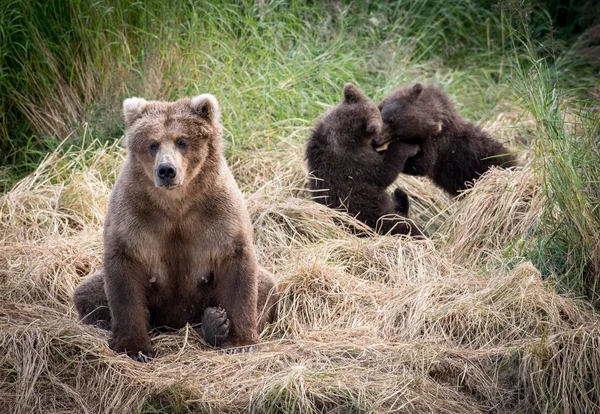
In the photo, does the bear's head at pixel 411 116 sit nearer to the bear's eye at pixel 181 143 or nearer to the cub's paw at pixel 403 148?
the cub's paw at pixel 403 148

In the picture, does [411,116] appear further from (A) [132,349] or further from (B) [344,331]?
(A) [132,349]

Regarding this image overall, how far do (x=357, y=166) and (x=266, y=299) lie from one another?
5.68 ft

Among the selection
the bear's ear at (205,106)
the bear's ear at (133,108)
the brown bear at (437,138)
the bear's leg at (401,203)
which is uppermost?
the bear's ear at (205,106)

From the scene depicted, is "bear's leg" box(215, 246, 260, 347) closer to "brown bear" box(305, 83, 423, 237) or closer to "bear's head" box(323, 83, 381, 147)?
"brown bear" box(305, 83, 423, 237)

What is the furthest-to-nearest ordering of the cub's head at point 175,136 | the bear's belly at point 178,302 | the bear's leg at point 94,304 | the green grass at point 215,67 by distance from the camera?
the green grass at point 215,67 → the bear's leg at point 94,304 → the bear's belly at point 178,302 → the cub's head at point 175,136

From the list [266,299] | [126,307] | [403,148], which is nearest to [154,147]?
[126,307]

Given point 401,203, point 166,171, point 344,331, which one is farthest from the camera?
point 401,203

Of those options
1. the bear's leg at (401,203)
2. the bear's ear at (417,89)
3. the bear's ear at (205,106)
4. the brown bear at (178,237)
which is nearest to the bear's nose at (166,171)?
the brown bear at (178,237)

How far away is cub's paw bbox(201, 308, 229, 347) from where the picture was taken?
16.2 feet

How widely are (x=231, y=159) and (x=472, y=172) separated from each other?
195 cm

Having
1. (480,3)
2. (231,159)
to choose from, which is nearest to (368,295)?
(231,159)

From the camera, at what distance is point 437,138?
7.20 meters

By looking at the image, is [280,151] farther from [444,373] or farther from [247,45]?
[444,373]

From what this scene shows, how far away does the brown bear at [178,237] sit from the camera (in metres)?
4.86
